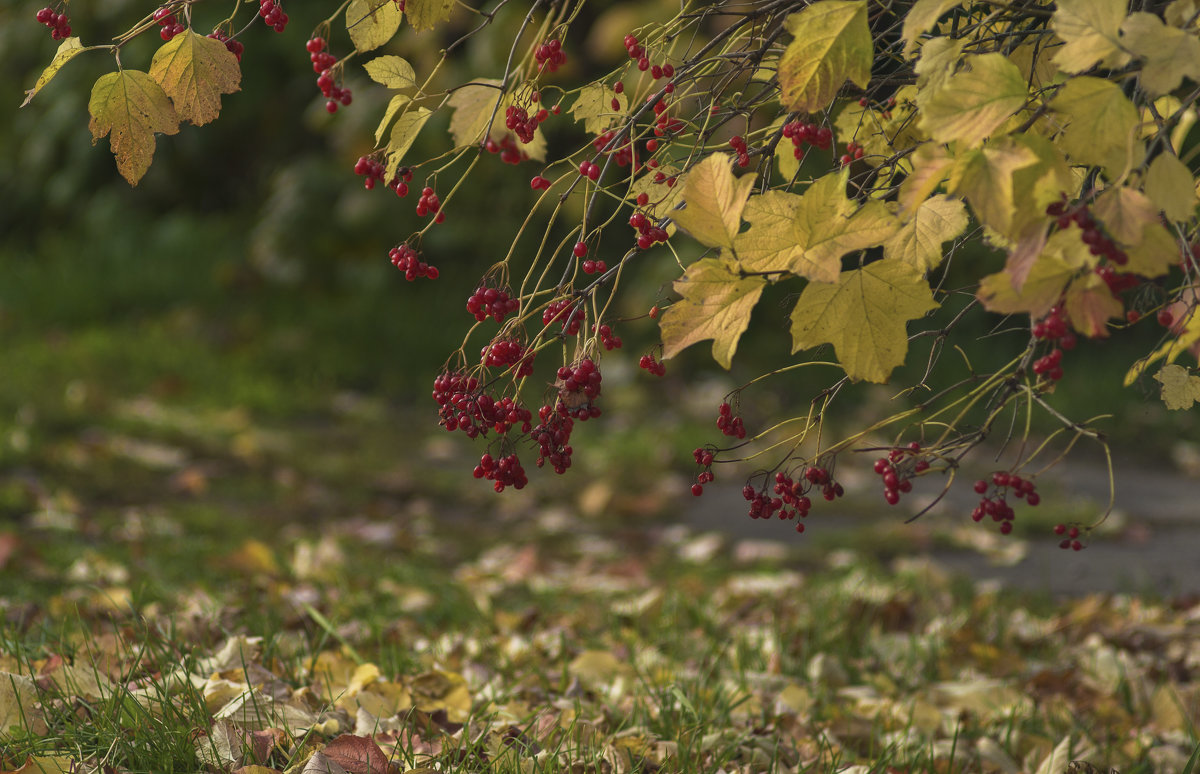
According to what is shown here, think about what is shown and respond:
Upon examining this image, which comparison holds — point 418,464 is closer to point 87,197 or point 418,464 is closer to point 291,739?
point 291,739

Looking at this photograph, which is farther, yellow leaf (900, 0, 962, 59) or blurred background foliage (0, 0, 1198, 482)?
blurred background foliage (0, 0, 1198, 482)

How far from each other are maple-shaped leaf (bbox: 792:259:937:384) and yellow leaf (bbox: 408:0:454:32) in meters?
0.56

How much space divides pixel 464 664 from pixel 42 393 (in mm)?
3708

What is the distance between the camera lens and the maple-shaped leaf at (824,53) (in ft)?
3.63

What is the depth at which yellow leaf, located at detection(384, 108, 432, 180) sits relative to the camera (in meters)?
1.37

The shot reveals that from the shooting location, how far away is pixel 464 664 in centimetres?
234

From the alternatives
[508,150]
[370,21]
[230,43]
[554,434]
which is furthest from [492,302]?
[230,43]

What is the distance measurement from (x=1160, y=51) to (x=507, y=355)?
74 cm

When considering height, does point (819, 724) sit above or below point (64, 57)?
below

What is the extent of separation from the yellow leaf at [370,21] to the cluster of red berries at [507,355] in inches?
16.6

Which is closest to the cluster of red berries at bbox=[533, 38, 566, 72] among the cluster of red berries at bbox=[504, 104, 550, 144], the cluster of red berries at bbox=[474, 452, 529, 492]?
the cluster of red berries at bbox=[504, 104, 550, 144]

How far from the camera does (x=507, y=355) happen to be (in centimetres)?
132

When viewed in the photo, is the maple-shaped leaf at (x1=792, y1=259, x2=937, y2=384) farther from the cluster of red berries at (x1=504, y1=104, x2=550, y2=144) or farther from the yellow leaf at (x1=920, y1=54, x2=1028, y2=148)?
the cluster of red berries at (x1=504, y1=104, x2=550, y2=144)

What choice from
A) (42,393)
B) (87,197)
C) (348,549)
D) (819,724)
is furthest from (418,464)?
(87,197)
